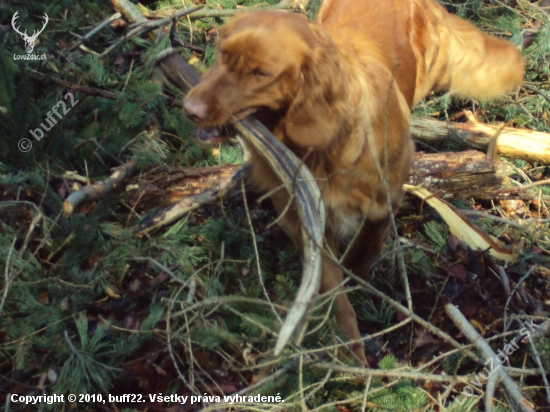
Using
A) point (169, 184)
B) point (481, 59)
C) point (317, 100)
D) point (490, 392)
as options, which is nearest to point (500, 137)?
point (481, 59)

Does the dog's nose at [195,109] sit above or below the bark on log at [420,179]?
above

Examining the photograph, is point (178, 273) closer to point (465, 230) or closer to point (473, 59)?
point (465, 230)

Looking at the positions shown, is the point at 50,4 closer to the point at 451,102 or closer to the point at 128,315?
the point at 128,315

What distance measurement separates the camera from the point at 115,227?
357cm

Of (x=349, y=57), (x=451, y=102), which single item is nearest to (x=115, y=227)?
(x=349, y=57)

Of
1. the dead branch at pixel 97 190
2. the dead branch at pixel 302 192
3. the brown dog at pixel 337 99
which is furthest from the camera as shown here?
the dead branch at pixel 97 190

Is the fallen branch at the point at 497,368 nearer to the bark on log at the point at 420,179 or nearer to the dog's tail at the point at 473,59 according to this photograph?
the bark on log at the point at 420,179

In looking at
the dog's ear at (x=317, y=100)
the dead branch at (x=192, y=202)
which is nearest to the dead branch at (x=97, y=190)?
the dead branch at (x=192, y=202)

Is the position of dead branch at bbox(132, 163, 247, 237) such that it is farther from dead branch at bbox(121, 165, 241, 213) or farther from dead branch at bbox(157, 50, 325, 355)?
dead branch at bbox(157, 50, 325, 355)

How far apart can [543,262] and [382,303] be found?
1262 millimetres

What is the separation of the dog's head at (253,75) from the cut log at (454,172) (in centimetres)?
164

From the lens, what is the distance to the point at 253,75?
2.72 m

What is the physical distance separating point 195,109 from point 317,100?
2.00 ft

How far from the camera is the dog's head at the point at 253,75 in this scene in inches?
104
